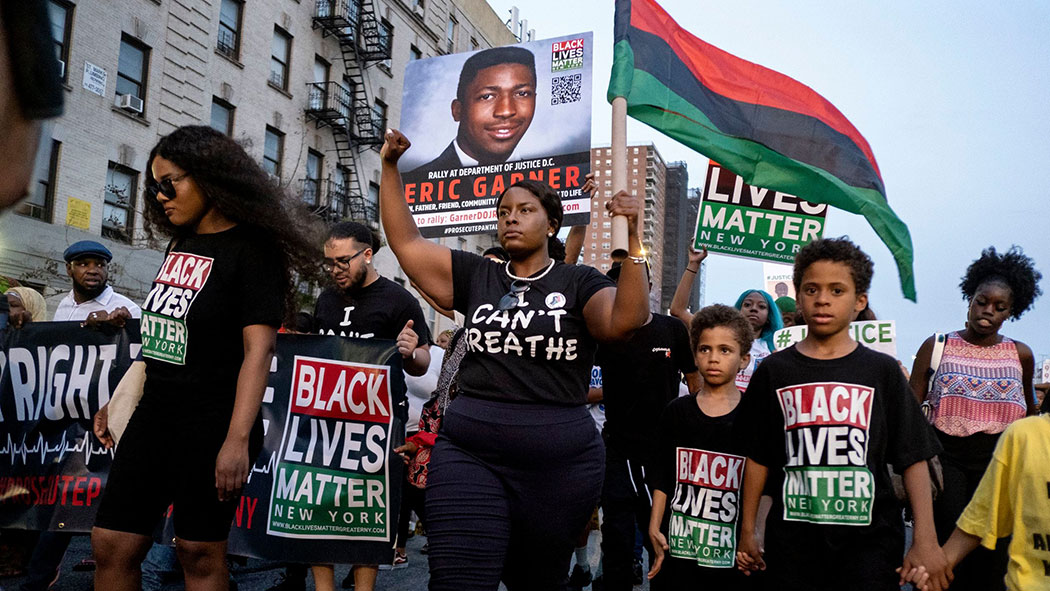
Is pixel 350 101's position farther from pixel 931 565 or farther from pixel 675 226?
pixel 675 226

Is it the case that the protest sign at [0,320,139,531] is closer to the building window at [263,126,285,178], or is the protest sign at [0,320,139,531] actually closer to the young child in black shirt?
the young child in black shirt

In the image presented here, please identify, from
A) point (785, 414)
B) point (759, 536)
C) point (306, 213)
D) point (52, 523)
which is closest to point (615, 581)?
point (759, 536)

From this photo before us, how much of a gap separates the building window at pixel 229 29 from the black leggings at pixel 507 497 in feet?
75.0

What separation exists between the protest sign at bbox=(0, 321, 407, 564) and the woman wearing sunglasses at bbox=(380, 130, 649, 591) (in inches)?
86.1

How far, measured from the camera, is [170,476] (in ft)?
10.6

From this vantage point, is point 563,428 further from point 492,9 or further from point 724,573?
point 492,9

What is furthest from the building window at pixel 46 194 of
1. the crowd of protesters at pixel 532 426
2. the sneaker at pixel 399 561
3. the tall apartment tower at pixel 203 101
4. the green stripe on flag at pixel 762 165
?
the crowd of protesters at pixel 532 426

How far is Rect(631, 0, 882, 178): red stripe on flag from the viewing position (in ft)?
20.2

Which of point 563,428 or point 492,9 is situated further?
point 492,9

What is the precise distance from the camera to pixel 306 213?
3.89 metres

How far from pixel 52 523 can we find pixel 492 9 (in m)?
40.0

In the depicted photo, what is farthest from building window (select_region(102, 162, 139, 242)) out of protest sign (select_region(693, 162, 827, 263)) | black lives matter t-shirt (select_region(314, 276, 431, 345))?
black lives matter t-shirt (select_region(314, 276, 431, 345))

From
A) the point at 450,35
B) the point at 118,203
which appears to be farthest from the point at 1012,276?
the point at 450,35

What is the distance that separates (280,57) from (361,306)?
23.3 meters
